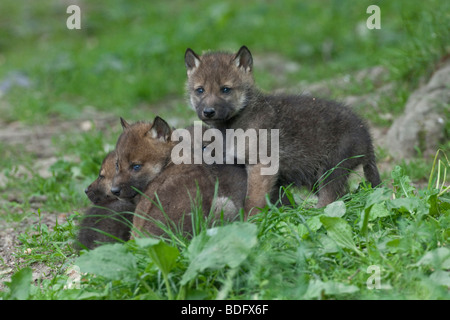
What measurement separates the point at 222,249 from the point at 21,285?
1235 mm

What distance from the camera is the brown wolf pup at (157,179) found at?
174 inches

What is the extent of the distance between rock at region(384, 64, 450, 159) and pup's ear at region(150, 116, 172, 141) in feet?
9.36

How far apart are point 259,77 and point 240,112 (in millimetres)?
4840

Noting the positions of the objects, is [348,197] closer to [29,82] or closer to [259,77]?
[259,77]

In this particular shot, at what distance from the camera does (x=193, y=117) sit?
8.12m

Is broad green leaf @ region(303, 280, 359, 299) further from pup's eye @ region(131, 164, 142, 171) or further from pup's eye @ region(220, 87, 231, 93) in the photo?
pup's eye @ region(220, 87, 231, 93)

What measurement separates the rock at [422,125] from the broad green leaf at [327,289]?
350 cm

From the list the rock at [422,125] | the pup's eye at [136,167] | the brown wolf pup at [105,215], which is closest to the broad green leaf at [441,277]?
the brown wolf pup at [105,215]

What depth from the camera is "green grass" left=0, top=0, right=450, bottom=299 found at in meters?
3.62

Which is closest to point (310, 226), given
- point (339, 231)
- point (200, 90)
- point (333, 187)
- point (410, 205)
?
point (339, 231)

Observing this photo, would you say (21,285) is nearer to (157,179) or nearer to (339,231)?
(157,179)

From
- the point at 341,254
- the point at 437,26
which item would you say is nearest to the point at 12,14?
the point at 437,26

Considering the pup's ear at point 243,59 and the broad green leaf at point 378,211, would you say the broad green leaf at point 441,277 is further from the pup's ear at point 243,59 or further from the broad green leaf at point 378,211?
the pup's ear at point 243,59

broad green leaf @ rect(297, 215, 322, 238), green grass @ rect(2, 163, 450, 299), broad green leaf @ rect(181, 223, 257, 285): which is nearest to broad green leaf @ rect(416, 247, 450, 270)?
green grass @ rect(2, 163, 450, 299)
